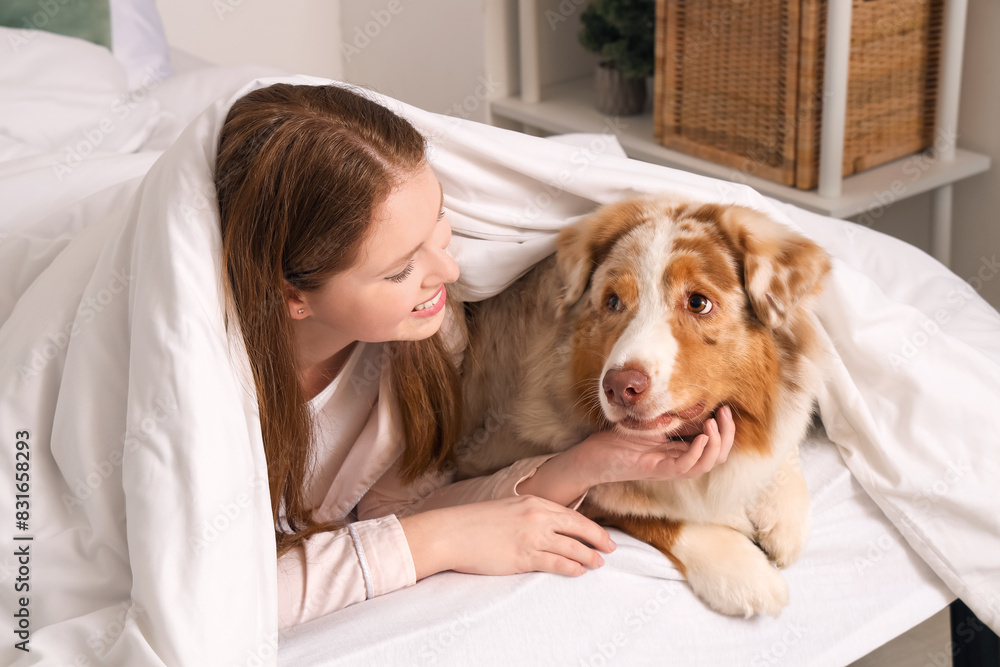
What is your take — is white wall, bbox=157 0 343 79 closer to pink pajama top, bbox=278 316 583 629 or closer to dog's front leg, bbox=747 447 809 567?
pink pajama top, bbox=278 316 583 629

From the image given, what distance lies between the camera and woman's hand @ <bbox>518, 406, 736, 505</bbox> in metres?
1.21

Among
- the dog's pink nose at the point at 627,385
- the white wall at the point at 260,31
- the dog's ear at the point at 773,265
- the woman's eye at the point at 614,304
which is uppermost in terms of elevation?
the white wall at the point at 260,31

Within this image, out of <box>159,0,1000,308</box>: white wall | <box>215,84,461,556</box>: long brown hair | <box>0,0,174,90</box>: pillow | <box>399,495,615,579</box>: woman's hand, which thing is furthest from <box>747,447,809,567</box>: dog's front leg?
<box>0,0,174,90</box>: pillow

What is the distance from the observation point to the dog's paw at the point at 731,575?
1.23m

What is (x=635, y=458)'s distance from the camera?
1.24m

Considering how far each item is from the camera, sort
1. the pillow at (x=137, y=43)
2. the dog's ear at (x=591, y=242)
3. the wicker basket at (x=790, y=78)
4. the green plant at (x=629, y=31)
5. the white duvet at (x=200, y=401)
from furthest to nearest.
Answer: the green plant at (x=629, y=31)
the pillow at (x=137, y=43)
the wicker basket at (x=790, y=78)
the dog's ear at (x=591, y=242)
the white duvet at (x=200, y=401)

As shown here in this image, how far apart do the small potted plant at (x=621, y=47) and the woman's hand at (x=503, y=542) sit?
2.05 meters

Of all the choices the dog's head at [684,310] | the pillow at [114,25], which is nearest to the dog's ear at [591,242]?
the dog's head at [684,310]

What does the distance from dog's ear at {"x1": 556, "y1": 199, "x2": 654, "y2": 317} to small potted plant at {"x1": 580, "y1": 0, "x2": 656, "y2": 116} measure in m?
1.78

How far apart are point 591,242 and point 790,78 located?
1.33 meters

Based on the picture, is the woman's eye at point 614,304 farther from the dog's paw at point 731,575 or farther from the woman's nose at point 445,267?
the dog's paw at point 731,575

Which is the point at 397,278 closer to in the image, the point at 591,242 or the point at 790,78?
the point at 591,242

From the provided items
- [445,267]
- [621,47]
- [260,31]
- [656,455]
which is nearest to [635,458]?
[656,455]

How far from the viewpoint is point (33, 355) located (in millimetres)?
1240
